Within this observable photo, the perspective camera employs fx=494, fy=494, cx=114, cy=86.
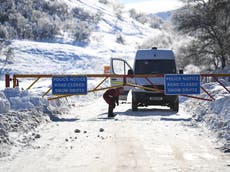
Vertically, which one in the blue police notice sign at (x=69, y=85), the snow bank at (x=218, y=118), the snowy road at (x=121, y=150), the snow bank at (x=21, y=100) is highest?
the blue police notice sign at (x=69, y=85)

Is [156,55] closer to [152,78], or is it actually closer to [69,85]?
[152,78]

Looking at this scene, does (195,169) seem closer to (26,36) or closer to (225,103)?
(225,103)

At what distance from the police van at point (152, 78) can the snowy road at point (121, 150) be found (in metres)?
4.18

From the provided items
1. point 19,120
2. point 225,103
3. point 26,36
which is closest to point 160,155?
point 19,120

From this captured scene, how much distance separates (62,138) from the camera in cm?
1166

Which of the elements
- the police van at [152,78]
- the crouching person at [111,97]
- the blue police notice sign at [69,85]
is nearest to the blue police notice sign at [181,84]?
the police van at [152,78]

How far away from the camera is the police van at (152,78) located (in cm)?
1886

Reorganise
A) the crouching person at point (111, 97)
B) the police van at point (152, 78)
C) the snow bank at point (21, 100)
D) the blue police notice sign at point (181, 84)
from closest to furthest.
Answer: the snow bank at point (21, 100) → the crouching person at point (111, 97) → the blue police notice sign at point (181, 84) → the police van at point (152, 78)

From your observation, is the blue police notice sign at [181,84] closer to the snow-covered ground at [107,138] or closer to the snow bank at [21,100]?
the snow-covered ground at [107,138]

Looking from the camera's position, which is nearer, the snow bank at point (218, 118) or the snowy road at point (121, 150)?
the snowy road at point (121, 150)

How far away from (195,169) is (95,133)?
15.7 ft

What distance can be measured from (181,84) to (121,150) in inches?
329

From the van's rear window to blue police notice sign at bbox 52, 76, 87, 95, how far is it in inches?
115

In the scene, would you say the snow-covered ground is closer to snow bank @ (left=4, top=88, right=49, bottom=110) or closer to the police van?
snow bank @ (left=4, top=88, right=49, bottom=110)
